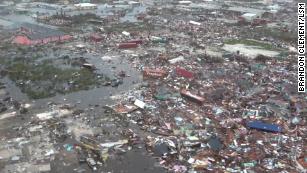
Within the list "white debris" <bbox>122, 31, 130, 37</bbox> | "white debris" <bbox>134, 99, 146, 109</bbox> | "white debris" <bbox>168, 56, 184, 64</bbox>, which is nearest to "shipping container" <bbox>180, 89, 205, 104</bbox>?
"white debris" <bbox>134, 99, 146, 109</bbox>

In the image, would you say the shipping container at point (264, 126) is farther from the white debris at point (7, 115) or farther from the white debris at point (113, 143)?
the white debris at point (7, 115)

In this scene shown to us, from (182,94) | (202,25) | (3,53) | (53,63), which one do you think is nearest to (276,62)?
(182,94)

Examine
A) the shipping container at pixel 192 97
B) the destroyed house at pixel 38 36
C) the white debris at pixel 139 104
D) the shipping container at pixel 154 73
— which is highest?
the destroyed house at pixel 38 36

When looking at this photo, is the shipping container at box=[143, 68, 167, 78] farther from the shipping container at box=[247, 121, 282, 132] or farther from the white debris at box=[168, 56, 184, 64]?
the shipping container at box=[247, 121, 282, 132]

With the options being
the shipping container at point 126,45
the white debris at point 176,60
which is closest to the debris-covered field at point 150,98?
the shipping container at point 126,45

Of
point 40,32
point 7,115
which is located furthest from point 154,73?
point 40,32

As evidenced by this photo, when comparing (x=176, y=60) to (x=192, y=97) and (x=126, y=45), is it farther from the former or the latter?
(x=192, y=97)
